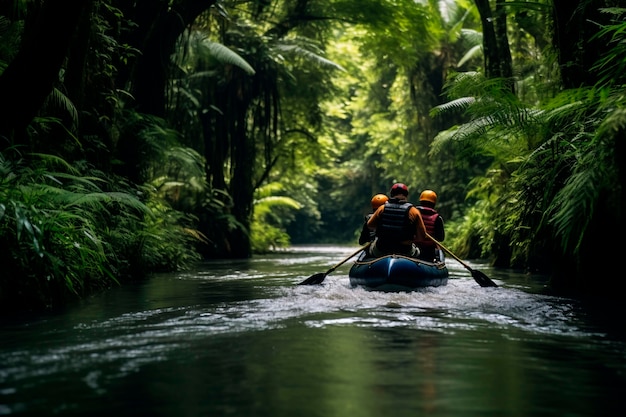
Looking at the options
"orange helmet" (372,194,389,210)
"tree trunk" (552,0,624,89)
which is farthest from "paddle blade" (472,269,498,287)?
"tree trunk" (552,0,624,89)

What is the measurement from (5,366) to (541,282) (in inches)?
326

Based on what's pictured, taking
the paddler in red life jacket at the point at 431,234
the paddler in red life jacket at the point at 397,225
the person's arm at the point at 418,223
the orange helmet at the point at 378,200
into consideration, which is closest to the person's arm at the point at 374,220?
the paddler in red life jacket at the point at 397,225

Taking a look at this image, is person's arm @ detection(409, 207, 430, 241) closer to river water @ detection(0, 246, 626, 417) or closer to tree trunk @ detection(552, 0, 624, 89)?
river water @ detection(0, 246, 626, 417)

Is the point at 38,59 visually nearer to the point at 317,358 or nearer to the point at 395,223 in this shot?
the point at 317,358

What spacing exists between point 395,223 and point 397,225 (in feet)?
0.13

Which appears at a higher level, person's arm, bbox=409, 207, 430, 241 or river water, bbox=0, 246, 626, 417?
person's arm, bbox=409, 207, 430, 241

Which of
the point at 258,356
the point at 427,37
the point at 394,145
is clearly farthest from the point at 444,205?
the point at 258,356

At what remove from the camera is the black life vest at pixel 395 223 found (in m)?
9.13

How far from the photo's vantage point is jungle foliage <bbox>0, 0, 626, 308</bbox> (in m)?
6.66

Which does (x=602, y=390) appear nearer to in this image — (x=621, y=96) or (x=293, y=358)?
(x=293, y=358)

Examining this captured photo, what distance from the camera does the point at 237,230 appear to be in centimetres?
1919

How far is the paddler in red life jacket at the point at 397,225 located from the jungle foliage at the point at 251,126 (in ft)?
4.21

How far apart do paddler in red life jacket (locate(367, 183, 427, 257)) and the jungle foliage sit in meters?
1.28

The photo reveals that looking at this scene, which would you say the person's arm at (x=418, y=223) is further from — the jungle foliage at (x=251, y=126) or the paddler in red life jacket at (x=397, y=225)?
the jungle foliage at (x=251, y=126)
